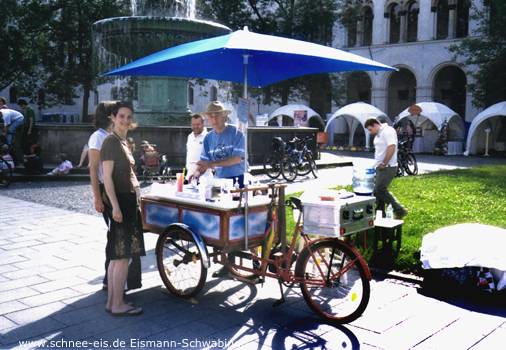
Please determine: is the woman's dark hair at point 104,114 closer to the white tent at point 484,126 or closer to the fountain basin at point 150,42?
the fountain basin at point 150,42

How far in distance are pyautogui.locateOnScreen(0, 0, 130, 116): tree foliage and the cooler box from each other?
96.4 ft

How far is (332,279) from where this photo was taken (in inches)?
182

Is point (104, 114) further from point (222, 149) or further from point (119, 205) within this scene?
point (222, 149)

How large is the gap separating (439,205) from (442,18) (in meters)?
29.5

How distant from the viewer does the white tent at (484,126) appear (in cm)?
2618

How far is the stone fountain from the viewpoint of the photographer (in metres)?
14.0

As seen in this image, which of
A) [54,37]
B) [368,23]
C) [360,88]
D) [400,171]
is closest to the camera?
[400,171]

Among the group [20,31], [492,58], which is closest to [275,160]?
[492,58]

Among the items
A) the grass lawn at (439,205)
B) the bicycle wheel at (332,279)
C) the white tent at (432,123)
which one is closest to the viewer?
the bicycle wheel at (332,279)

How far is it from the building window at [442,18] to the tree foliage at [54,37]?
20364 mm

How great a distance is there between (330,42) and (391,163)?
34.5m

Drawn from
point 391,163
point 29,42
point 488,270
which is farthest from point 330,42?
point 488,270

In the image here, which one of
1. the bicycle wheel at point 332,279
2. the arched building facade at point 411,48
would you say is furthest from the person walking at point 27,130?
the arched building facade at point 411,48

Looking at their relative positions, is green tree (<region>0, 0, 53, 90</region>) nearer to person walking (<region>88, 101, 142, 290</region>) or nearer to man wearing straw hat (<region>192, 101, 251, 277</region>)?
man wearing straw hat (<region>192, 101, 251, 277</region>)
